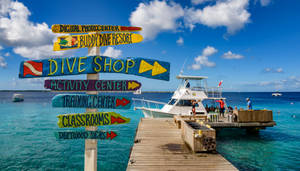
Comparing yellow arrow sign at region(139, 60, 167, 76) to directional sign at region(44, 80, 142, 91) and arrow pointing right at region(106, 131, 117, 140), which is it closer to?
directional sign at region(44, 80, 142, 91)

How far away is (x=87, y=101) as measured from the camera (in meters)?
3.68

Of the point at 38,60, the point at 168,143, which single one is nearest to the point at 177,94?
the point at 168,143

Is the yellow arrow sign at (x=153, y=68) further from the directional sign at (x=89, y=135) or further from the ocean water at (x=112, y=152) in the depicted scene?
the ocean water at (x=112, y=152)

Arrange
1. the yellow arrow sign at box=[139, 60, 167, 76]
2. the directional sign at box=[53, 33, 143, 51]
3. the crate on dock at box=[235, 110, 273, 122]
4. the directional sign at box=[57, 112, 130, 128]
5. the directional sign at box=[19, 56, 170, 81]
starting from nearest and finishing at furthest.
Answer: the directional sign at box=[57, 112, 130, 128] → the directional sign at box=[19, 56, 170, 81] → the yellow arrow sign at box=[139, 60, 167, 76] → the directional sign at box=[53, 33, 143, 51] → the crate on dock at box=[235, 110, 273, 122]

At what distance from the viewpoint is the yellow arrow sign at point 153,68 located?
379 centimetres

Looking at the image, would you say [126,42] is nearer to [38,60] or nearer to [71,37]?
[71,37]

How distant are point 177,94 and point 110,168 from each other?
36.2ft

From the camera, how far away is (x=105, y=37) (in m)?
4.00

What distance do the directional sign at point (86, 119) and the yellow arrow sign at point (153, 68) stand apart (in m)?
1.26

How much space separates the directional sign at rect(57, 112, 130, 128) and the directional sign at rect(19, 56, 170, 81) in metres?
1.00

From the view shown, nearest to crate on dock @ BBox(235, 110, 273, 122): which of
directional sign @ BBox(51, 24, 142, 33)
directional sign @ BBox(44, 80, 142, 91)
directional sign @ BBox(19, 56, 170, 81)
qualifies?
directional sign @ BBox(19, 56, 170, 81)

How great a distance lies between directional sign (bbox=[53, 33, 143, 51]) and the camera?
13.0 feet

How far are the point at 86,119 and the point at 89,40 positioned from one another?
1.93m

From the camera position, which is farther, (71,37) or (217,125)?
(217,125)
